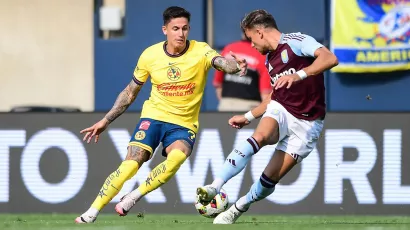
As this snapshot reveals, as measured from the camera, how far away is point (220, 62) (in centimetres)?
1148

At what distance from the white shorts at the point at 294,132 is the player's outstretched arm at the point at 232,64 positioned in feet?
1.55

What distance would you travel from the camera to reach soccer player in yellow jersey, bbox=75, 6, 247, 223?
454 inches

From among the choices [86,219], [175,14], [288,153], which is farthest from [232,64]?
[86,219]

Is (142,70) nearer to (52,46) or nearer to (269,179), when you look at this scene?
(269,179)

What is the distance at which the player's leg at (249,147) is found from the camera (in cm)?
1044

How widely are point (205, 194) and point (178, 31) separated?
1922 mm

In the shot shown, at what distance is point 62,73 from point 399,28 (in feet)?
18.0

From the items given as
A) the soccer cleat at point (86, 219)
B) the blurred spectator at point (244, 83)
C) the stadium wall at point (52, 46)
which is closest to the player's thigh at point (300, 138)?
the soccer cleat at point (86, 219)

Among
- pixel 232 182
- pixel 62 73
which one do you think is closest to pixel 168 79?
pixel 232 182

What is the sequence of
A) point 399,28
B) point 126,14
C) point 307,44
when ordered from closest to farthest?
point 307,44 → point 399,28 → point 126,14

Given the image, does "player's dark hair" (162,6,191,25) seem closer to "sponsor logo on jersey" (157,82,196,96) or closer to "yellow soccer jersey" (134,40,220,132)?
"yellow soccer jersey" (134,40,220,132)

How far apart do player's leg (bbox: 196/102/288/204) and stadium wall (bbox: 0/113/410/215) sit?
2862 millimetres

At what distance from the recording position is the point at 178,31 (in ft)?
38.1

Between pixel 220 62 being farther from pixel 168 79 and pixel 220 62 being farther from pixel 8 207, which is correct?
pixel 8 207
